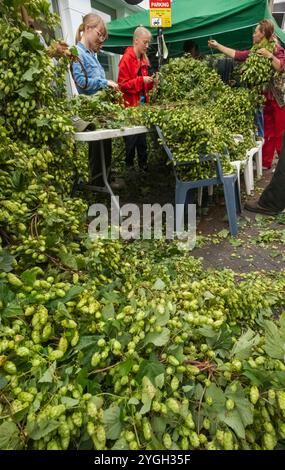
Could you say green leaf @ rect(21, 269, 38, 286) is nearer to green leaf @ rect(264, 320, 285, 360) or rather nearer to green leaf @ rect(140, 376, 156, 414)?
green leaf @ rect(140, 376, 156, 414)

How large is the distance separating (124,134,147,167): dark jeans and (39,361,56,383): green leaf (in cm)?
452

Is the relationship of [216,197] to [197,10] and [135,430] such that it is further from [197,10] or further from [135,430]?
[197,10]

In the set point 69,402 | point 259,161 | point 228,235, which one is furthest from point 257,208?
point 69,402

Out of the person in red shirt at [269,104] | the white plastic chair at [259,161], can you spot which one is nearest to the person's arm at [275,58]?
the person in red shirt at [269,104]

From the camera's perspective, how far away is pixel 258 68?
4.72 meters

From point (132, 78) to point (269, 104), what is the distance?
7.91 ft

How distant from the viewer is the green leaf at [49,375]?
87 centimetres

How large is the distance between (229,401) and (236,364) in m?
0.11

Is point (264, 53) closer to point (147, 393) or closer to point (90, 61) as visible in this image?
point (90, 61)

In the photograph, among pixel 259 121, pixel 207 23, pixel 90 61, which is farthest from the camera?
pixel 207 23

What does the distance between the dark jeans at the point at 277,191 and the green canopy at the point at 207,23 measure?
4.21 metres

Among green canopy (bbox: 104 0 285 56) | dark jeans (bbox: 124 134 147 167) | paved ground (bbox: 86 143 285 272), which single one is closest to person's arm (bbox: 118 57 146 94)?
dark jeans (bbox: 124 134 147 167)

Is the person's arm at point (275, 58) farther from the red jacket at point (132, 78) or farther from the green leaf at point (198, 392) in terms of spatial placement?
the green leaf at point (198, 392)

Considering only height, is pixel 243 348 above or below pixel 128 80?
below
